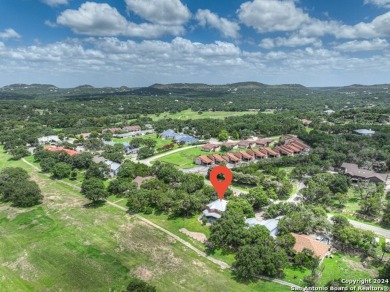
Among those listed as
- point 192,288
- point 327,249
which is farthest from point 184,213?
point 327,249

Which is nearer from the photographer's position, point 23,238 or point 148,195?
point 23,238

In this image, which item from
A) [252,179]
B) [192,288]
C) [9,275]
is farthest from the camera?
[252,179]

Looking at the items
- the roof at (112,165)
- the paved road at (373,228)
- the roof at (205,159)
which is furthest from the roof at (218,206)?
the roof at (112,165)

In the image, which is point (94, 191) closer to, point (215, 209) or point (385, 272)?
point (215, 209)

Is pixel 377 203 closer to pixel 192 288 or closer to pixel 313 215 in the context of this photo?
pixel 313 215

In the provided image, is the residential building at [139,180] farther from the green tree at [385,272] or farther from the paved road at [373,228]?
the green tree at [385,272]

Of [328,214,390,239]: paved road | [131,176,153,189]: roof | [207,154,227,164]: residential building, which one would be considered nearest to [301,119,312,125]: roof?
[207,154,227,164]: residential building

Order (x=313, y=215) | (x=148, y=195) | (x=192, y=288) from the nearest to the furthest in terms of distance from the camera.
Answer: (x=192, y=288) → (x=313, y=215) → (x=148, y=195)

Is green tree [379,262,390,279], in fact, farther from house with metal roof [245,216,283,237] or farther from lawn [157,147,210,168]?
lawn [157,147,210,168]
